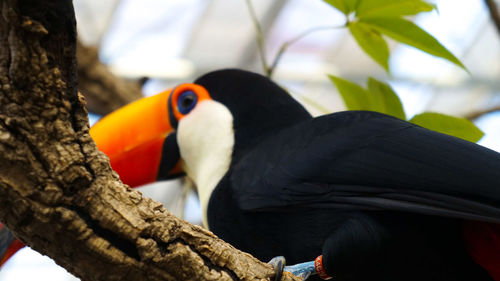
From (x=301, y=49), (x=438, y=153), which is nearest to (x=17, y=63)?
(x=438, y=153)

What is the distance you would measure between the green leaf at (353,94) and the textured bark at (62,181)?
0.96 metres

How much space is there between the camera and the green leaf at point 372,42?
196 centimetres

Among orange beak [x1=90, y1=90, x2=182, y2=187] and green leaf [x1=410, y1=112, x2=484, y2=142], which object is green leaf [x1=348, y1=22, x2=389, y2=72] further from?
orange beak [x1=90, y1=90, x2=182, y2=187]

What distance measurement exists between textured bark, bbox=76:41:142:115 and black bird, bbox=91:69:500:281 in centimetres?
Result: 121

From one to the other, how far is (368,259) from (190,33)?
5.73m

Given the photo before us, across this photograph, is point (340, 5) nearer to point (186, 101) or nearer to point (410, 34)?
point (410, 34)

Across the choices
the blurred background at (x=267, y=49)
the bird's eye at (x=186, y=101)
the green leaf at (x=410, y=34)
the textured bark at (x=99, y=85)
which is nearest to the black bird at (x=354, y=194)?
the bird's eye at (x=186, y=101)

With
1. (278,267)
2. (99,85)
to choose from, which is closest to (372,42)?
(278,267)

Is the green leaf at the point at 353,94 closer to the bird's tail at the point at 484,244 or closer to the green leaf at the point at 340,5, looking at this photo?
the green leaf at the point at 340,5

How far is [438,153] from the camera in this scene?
155cm

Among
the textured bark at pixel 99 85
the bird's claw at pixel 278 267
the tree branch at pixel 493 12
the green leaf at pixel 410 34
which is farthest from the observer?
the textured bark at pixel 99 85

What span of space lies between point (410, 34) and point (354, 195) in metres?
0.58

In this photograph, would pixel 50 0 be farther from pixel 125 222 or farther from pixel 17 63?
pixel 125 222

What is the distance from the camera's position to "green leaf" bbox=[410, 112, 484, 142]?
191 cm
